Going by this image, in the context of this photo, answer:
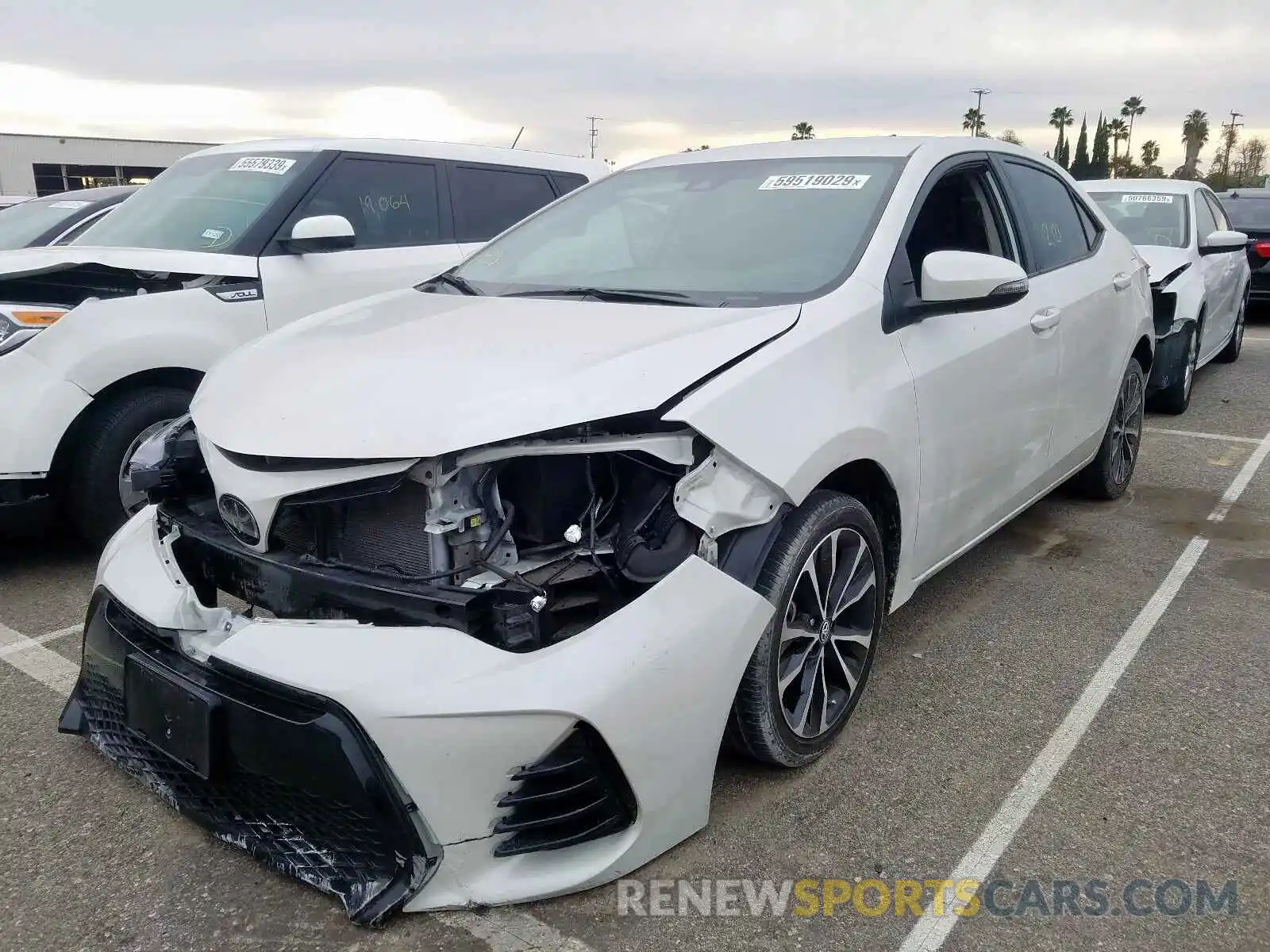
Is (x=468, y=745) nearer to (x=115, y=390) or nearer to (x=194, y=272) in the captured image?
(x=115, y=390)

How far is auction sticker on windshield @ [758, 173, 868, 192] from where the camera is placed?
3.40 m

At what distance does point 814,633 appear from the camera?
2.77 m

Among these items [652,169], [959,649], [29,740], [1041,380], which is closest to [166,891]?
[29,740]

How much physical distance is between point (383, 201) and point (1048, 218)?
133 inches

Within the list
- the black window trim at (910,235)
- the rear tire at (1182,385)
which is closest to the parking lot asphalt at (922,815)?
the black window trim at (910,235)

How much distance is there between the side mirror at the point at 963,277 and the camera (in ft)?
9.87

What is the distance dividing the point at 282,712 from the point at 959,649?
241cm

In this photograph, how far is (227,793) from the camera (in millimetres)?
2367

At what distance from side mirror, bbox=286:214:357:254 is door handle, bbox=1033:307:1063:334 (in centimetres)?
306

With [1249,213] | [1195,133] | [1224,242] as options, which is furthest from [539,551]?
[1195,133]

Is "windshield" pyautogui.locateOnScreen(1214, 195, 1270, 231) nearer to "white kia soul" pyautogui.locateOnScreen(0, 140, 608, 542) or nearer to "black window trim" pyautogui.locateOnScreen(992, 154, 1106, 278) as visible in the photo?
"black window trim" pyautogui.locateOnScreen(992, 154, 1106, 278)

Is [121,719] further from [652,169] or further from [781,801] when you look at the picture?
[652,169]

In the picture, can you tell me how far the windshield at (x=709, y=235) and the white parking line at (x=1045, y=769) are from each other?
1.47m

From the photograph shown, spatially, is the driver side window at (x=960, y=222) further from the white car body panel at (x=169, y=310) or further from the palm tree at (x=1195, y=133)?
the palm tree at (x=1195, y=133)
